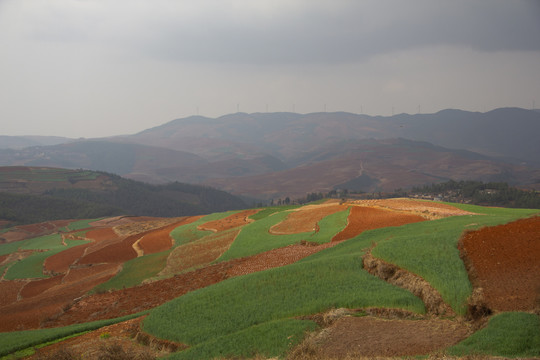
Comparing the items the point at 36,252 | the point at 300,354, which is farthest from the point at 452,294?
the point at 36,252

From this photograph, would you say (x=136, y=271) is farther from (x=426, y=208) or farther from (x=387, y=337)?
(x=387, y=337)

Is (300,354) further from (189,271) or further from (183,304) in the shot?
(189,271)

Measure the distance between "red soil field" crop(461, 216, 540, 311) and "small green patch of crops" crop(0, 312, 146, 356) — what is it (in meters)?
16.6

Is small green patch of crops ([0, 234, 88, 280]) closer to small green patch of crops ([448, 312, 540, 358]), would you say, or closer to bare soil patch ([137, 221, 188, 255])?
bare soil patch ([137, 221, 188, 255])

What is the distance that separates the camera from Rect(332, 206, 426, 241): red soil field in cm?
3186

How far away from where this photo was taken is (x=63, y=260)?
50.3m

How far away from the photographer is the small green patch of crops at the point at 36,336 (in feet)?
65.0

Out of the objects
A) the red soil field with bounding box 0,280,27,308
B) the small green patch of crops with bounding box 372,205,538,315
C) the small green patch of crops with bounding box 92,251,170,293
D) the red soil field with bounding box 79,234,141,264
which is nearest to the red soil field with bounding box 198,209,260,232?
the small green patch of crops with bounding box 92,251,170,293

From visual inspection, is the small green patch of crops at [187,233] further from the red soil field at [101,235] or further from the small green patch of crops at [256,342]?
the small green patch of crops at [256,342]

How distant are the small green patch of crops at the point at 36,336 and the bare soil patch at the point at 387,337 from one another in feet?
41.0

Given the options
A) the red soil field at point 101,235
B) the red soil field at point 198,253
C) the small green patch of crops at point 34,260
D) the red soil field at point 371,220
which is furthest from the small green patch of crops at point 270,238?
the red soil field at point 101,235

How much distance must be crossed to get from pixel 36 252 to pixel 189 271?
3871 cm

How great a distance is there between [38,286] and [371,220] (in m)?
32.5

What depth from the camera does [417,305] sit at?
15.2 meters
